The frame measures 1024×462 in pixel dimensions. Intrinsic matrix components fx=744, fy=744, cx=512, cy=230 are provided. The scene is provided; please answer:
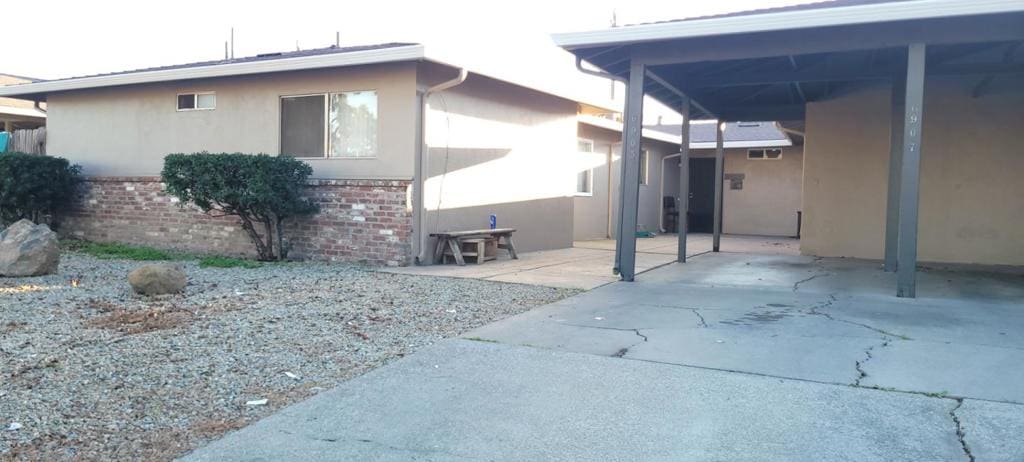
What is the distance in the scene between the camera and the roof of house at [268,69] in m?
10.4

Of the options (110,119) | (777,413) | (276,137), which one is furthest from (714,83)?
(110,119)

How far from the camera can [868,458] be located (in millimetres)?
3592

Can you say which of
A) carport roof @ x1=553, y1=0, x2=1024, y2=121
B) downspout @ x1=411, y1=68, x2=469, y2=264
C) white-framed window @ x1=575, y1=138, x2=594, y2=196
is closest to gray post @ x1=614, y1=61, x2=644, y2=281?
carport roof @ x1=553, y1=0, x2=1024, y2=121

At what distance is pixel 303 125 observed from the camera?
11812 mm

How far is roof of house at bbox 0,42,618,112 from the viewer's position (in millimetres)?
10383

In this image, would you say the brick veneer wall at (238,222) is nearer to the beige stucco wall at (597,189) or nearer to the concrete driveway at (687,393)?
the concrete driveway at (687,393)

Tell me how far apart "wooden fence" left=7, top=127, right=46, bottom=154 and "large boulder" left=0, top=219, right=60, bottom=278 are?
6.60 meters

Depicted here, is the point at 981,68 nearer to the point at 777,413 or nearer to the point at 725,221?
the point at 777,413

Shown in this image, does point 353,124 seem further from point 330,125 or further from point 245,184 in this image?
point 245,184

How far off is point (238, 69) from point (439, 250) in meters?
4.21

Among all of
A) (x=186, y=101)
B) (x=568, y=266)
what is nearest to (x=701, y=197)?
(x=568, y=266)

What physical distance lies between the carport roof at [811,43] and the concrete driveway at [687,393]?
2954 millimetres

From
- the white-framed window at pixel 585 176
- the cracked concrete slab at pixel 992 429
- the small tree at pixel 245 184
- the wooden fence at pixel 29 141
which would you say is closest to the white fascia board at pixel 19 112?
the wooden fence at pixel 29 141

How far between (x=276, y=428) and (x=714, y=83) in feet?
29.4
